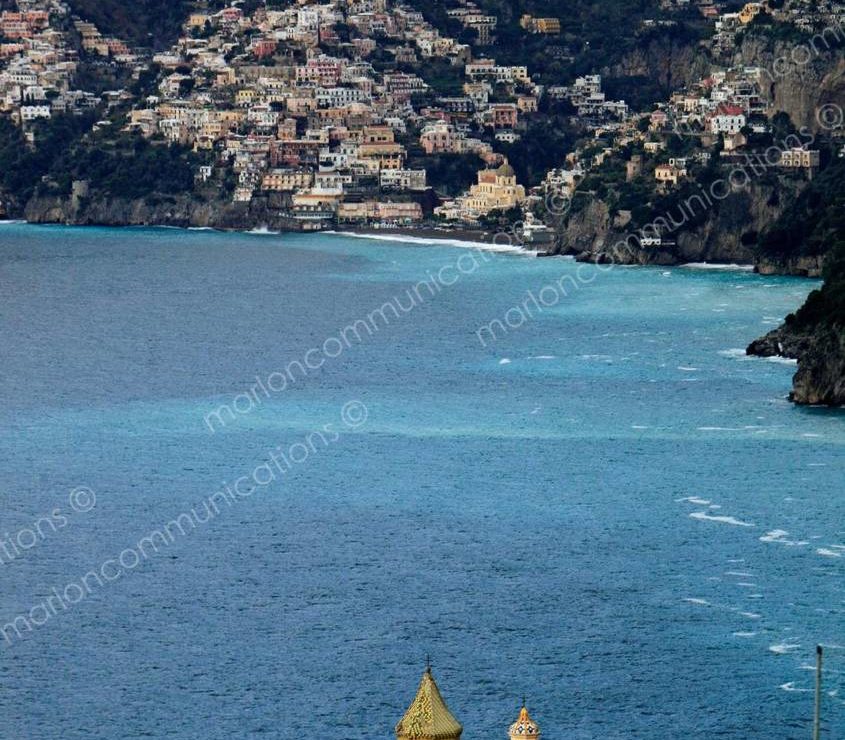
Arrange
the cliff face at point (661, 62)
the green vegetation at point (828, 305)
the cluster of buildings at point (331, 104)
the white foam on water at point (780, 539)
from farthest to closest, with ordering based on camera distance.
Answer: the cliff face at point (661, 62) → the cluster of buildings at point (331, 104) → the green vegetation at point (828, 305) → the white foam on water at point (780, 539)

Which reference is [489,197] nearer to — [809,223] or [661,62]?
[661,62]

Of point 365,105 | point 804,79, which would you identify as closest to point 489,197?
point 804,79

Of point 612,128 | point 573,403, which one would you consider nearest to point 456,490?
point 573,403

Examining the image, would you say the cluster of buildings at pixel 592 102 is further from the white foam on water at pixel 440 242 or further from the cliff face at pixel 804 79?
the cliff face at pixel 804 79
